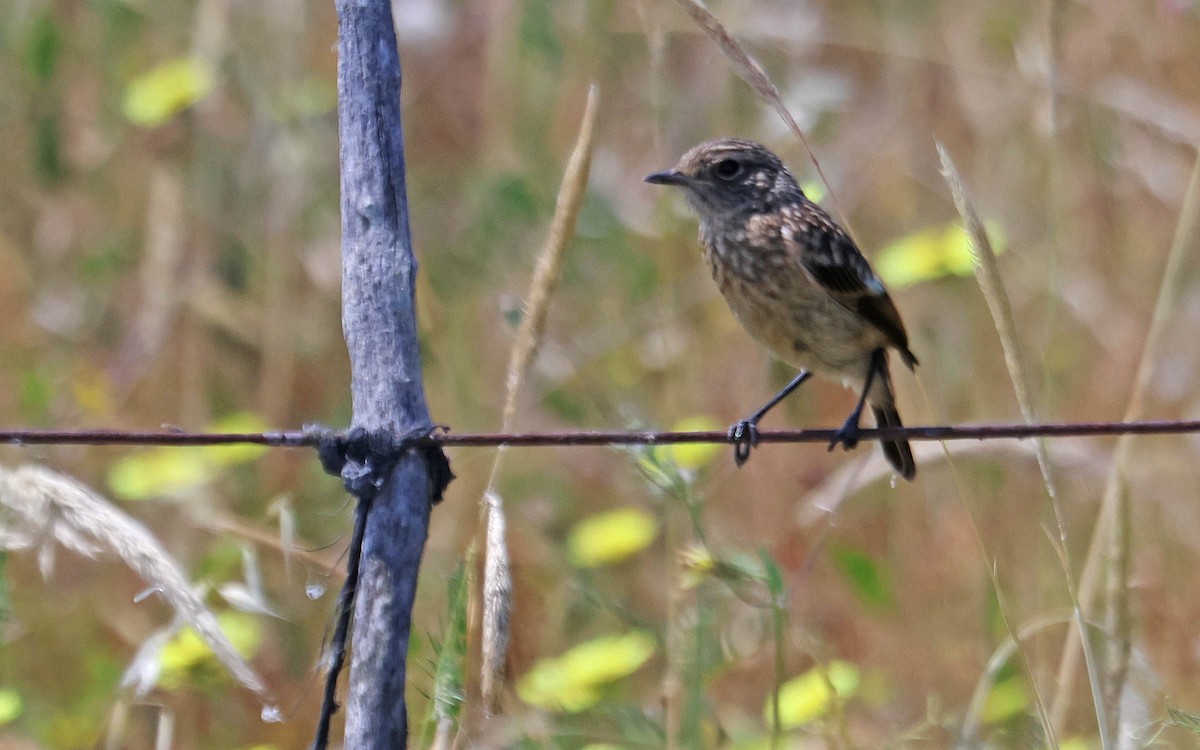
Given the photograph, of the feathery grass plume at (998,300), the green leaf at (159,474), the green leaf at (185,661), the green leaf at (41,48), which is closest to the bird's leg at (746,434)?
the feathery grass plume at (998,300)

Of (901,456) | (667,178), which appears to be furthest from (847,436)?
(667,178)

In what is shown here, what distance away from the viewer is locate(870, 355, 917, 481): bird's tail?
3.49 meters

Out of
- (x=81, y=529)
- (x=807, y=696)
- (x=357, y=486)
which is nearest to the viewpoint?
(x=357, y=486)

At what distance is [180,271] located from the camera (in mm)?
4652

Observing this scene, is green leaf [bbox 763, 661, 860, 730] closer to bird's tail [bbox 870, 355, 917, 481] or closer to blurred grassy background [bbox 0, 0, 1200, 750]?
blurred grassy background [bbox 0, 0, 1200, 750]

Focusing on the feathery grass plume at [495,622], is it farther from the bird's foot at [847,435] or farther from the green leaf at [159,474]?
the green leaf at [159,474]

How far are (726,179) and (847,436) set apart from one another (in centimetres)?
101

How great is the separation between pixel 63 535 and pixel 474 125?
432cm

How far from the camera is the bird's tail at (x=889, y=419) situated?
3.49 m

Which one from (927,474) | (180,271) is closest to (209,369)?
(180,271)

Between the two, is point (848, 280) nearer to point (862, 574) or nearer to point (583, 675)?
point (862, 574)

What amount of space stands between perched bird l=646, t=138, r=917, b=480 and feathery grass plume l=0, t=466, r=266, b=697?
5.31 feet

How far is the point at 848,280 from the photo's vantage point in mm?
3410

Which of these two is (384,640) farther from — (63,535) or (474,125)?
(474,125)
